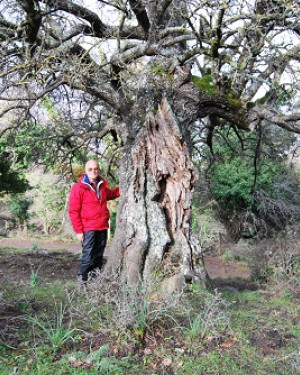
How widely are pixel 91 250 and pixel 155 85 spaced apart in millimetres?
2590

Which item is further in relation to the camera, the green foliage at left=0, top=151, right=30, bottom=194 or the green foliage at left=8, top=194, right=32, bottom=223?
the green foliage at left=8, top=194, right=32, bottom=223

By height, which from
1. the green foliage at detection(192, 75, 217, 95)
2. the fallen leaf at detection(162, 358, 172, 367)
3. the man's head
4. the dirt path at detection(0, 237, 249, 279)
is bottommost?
the dirt path at detection(0, 237, 249, 279)

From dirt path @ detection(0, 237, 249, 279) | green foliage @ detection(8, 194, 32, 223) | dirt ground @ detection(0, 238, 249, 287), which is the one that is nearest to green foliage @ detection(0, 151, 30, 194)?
dirt path @ detection(0, 237, 249, 279)

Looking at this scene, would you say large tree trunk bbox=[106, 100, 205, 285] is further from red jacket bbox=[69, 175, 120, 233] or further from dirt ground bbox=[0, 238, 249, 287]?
dirt ground bbox=[0, 238, 249, 287]

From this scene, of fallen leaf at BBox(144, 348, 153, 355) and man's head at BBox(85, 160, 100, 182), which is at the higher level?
man's head at BBox(85, 160, 100, 182)

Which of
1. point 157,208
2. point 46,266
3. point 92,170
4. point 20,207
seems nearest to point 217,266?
point 46,266

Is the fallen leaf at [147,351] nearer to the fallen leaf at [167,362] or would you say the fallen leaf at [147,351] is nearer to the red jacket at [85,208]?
the fallen leaf at [167,362]

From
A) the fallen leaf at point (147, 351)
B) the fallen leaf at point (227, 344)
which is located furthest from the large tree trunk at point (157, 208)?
the fallen leaf at point (147, 351)

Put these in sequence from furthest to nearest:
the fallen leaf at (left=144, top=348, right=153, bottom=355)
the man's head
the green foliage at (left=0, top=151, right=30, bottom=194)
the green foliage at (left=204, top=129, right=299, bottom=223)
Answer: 1. the green foliage at (left=204, top=129, right=299, bottom=223)
2. the green foliage at (left=0, top=151, right=30, bottom=194)
3. the man's head
4. the fallen leaf at (left=144, top=348, right=153, bottom=355)

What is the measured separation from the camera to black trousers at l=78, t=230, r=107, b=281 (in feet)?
17.5

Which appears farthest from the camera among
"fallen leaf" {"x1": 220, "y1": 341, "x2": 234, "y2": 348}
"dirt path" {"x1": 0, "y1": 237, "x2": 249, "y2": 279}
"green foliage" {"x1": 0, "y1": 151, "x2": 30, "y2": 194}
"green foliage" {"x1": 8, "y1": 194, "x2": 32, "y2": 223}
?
"green foliage" {"x1": 8, "y1": 194, "x2": 32, "y2": 223}

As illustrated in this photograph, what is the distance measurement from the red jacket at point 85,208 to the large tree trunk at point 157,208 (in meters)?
0.43

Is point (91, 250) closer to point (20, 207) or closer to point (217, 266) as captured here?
point (217, 266)

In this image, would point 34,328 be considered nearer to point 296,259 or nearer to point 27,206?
point 296,259
